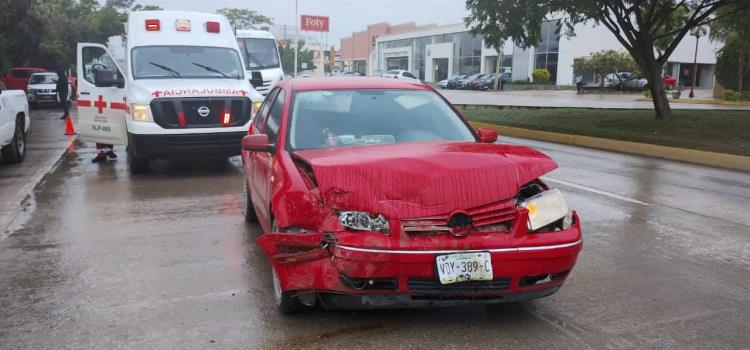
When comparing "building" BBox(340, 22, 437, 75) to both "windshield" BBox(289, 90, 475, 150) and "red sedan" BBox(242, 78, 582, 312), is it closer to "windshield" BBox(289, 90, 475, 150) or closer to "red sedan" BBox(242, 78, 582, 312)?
"windshield" BBox(289, 90, 475, 150)

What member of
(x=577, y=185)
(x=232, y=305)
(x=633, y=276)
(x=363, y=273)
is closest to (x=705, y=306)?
(x=633, y=276)

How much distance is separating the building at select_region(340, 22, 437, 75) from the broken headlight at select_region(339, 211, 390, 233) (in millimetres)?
87170

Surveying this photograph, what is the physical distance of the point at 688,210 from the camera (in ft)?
26.1

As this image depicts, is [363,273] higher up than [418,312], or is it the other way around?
[363,273]

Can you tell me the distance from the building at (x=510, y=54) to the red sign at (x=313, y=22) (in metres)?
14.5

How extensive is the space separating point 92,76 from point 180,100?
260cm

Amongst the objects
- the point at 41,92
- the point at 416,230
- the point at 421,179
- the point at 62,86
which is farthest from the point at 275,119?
the point at 41,92

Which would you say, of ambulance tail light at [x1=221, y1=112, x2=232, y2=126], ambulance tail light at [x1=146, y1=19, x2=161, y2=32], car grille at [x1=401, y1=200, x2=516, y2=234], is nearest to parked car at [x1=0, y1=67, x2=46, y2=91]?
ambulance tail light at [x1=146, y1=19, x2=161, y2=32]

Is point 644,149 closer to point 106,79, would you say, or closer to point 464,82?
point 106,79

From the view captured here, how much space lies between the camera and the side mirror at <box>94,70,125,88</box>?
34.8ft

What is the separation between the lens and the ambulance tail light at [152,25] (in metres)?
11.6

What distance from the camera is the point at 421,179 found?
3.92m

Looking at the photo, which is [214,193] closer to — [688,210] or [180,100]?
[180,100]

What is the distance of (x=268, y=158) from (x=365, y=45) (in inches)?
3934
